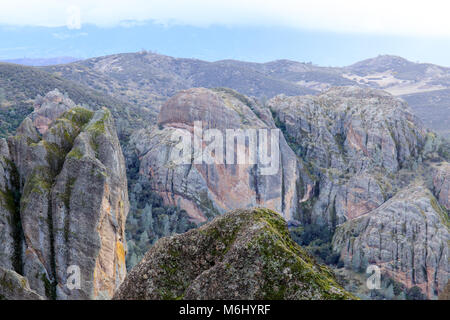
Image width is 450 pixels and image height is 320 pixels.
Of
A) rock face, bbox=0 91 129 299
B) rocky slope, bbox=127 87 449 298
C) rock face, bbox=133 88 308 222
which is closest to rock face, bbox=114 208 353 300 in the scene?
rock face, bbox=0 91 129 299

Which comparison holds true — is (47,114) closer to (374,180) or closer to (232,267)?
(374,180)

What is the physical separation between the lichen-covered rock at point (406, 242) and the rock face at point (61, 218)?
113 ft

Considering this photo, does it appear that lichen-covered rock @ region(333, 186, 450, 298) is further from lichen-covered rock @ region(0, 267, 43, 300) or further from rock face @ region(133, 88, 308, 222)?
lichen-covered rock @ region(0, 267, 43, 300)

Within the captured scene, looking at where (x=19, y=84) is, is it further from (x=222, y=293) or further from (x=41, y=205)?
(x=222, y=293)

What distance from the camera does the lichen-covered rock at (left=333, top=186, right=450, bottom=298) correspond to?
4450 cm

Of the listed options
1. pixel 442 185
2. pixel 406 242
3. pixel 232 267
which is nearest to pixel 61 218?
pixel 232 267

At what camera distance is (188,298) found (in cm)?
729

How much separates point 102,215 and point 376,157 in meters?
51.8

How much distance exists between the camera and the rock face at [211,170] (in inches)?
2093

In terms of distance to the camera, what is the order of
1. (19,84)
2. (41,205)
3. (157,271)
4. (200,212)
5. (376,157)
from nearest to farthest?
(157,271) < (41,205) < (200,212) < (376,157) < (19,84)

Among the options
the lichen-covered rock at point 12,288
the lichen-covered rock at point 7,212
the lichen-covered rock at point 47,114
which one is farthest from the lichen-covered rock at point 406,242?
the lichen-covered rock at point 47,114

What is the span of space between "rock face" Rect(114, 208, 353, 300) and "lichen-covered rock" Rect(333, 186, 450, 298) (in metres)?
42.6

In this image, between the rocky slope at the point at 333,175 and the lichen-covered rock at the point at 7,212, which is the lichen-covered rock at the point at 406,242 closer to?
the rocky slope at the point at 333,175
